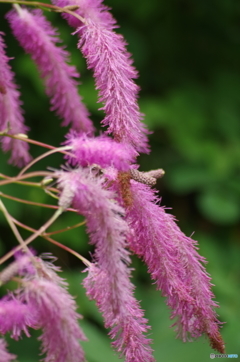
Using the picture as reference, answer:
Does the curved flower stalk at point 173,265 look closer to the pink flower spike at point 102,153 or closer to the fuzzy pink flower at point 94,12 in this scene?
the pink flower spike at point 102,153

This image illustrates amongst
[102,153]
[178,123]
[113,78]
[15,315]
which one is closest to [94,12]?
[113,78]

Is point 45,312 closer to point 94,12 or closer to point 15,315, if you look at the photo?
point 15,315

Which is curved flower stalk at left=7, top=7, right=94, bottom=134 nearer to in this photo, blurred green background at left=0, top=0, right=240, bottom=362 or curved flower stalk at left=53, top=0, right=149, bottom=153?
curved flower stalk at left=53, top=0, right=149, bottom=153

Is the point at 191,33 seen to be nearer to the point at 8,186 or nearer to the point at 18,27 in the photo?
the point at 8,186

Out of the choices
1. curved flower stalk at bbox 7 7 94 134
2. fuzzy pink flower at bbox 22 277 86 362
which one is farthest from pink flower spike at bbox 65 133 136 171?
curved flower stalk at bbox 7 7 94 134

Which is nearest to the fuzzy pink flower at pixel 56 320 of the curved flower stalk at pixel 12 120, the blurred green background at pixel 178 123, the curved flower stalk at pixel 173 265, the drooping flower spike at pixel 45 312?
the drooping flower spike at pixel 45 312
